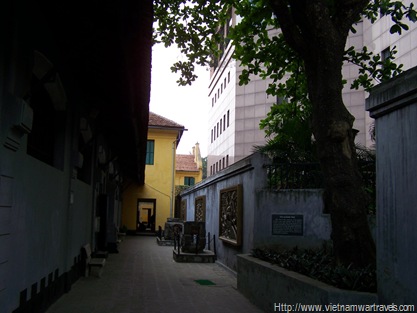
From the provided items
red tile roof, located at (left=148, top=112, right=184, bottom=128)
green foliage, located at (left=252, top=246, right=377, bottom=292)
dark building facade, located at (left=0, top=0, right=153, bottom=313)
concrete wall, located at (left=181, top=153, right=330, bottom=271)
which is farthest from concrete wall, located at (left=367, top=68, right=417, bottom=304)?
red tile roof, located at (left=148, top=112, right=184, bottom=128)

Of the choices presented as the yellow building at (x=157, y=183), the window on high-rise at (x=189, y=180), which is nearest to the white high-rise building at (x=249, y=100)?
the window on high-rise at (x=189, y=180)

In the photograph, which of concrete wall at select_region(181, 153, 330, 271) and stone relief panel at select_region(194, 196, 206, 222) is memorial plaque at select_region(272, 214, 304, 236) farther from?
stone relief panel at select_region(194, 196, 206, 222)

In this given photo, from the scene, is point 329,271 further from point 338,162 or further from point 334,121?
point 334,121

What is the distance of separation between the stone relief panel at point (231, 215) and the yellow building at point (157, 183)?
17.6m

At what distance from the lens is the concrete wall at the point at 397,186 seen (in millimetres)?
3961

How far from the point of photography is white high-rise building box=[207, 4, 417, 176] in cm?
2259

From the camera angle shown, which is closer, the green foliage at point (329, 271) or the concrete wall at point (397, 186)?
the concrete wall at point (397, 186)

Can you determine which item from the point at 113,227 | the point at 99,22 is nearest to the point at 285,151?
the point at 99,22

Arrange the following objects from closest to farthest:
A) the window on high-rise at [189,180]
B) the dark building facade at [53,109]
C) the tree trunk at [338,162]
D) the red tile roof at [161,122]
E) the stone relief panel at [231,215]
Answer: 1. the dark building facade at [53,109]
2. the tree trunk at [338,162]
3. the stone relief panel at [231,215]
4. the red tile roof at [161,122]
5. the window on high-rise at [189,180]

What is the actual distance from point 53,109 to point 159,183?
2360 cm

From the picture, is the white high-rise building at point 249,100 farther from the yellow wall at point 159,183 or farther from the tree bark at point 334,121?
the tree bark at point 334,121

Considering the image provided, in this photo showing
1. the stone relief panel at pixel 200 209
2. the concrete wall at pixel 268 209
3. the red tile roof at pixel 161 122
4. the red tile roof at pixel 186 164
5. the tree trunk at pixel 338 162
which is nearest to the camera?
the tree trunk at pixel 338 162

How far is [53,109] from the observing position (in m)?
7.20

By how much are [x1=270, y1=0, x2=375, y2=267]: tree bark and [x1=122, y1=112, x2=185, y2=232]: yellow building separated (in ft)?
80.3
